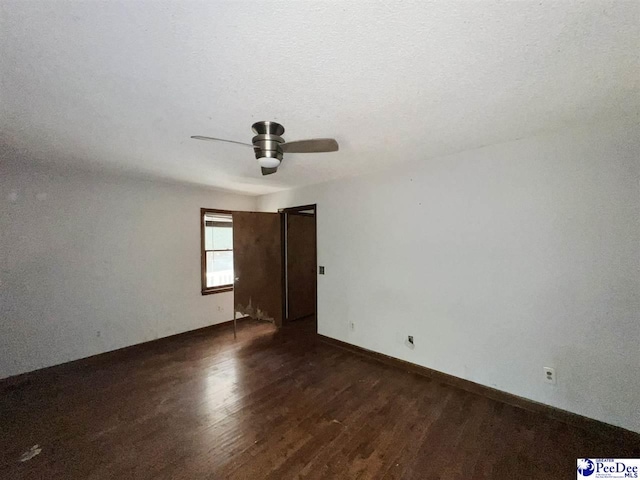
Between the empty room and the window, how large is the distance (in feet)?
1.66

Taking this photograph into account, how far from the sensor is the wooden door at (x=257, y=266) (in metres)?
3.97

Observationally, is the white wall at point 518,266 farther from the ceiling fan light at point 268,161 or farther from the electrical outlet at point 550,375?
the ceiling fan light at point 268,161

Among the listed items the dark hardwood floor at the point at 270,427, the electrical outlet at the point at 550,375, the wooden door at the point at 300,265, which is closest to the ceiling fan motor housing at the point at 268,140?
the dark hardwood floor at the point at 270,427

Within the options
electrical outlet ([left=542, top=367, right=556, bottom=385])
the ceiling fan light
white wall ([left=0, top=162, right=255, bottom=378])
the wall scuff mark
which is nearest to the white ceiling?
the ceiling fan light

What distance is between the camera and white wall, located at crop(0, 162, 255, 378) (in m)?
2.67

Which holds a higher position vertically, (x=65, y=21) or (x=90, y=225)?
(x=65, y=21)

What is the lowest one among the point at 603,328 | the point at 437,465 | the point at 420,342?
the point at 437,465

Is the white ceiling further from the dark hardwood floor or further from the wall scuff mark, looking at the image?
the wall scuff mark

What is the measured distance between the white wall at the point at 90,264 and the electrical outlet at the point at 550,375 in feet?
14.4

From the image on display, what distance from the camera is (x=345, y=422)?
2.01 meters

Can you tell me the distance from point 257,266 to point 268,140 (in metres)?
2.68

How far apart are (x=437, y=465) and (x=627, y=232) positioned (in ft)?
Result: 6.94

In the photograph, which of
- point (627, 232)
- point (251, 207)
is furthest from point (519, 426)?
point (251, 207)

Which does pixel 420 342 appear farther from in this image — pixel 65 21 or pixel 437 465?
pixel 65 21
